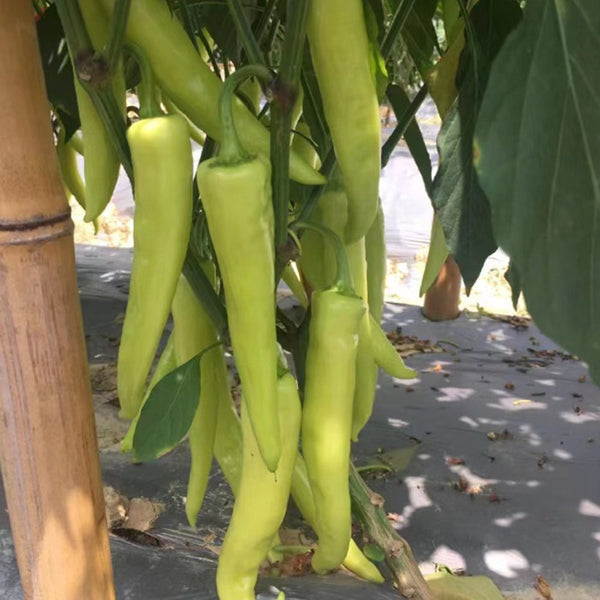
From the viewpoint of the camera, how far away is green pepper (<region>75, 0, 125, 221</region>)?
514mm

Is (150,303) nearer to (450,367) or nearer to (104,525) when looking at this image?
(104,525)

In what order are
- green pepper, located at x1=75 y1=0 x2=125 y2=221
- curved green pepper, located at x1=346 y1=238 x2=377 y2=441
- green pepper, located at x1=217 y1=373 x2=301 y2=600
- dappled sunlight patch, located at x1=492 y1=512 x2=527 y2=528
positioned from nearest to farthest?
green pepper, located at x1=75 y1=0 x2=125 y2=221 < green pepper, located at x1=217 y1=373 x2=301 y2=600 < curved green pepper, located at x1=346 y1=238 x2=377 y2=441 < dappled sunlight patch, located at x1=492 y1=512 x2=527 y2=528

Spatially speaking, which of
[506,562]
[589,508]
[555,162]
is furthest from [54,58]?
[589,508]

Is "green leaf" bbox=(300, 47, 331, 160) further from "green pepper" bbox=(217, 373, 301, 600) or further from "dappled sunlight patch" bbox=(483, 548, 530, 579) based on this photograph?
"dappled sunlight patch" bbox=(483, 548, 530, 579)

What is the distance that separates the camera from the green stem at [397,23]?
2.10ft

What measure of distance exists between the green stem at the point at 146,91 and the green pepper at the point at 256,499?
0.23m

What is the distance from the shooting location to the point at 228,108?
1.60ft

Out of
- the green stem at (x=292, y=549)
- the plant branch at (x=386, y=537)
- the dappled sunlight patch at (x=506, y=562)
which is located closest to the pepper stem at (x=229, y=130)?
the plant branch at (x=386, y=537)

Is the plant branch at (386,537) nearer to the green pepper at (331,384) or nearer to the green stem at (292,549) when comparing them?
the green stem at (292,549)

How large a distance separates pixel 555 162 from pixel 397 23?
0.98 feet

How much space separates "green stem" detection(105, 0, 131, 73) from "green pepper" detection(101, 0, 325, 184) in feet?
0.08

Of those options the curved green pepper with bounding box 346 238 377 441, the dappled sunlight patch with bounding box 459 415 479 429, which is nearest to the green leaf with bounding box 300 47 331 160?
the curved green pepper with bounding box 346 238 377 441

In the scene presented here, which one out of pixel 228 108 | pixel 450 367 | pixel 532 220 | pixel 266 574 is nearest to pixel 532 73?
pixel 532 220

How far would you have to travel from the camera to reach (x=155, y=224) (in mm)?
519
